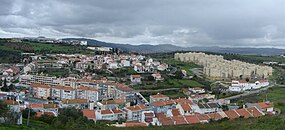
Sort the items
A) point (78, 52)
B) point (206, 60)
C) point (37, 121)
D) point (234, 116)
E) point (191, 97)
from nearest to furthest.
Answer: point (37, 121)
point (234, 116)
point (191, 97)
point (78, 52)
point (206, 60)

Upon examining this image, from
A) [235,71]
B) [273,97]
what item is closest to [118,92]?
[273,97]

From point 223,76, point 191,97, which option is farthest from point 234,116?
point 223,76

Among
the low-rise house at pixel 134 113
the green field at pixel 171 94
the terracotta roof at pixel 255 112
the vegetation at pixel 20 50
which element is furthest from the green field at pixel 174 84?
the vegetation at pixel 20 50

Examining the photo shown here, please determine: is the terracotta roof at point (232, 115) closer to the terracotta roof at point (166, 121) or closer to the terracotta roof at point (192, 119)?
the terracotta roof at point (192, 119)

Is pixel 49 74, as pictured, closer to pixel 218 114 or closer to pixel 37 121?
pixel 37 121

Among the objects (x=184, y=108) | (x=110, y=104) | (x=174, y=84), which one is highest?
(x=174, y=84)

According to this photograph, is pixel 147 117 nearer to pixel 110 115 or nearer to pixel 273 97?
pixel 110 115

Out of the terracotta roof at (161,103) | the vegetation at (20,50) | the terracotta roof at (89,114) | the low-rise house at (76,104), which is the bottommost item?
the low-rise house at (76,104)

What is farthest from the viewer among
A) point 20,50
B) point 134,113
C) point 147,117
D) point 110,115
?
point 20,50
